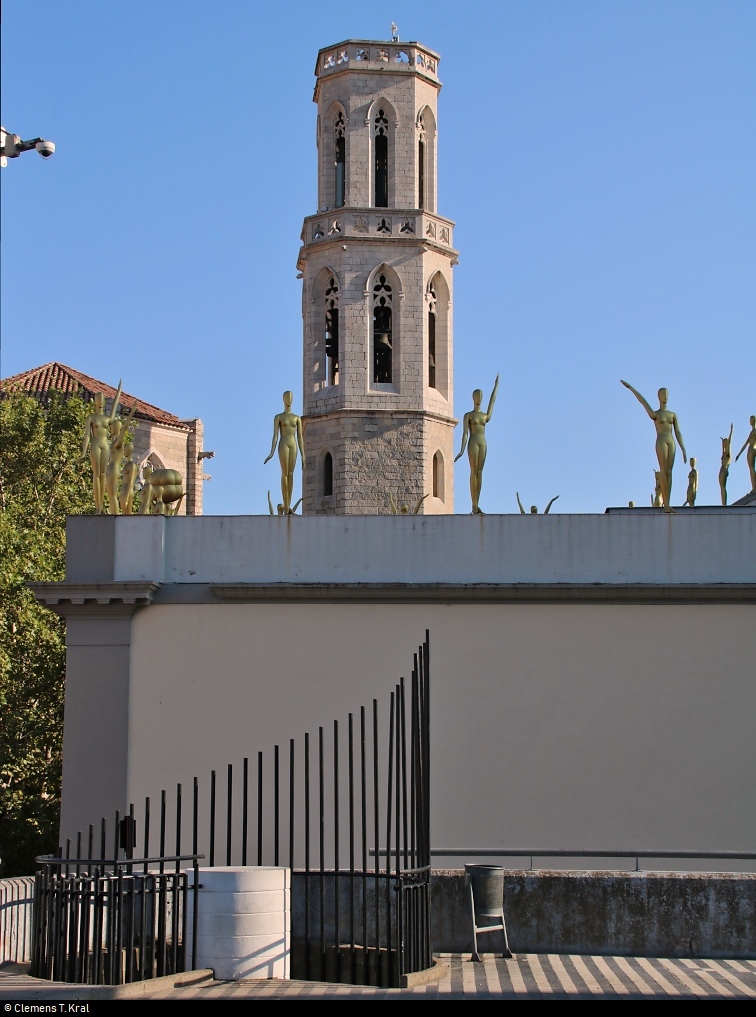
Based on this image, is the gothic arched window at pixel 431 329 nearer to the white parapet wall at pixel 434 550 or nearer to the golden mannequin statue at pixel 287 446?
the golden mannequin statue at pixel 287 446

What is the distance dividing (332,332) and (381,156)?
4.86 metres

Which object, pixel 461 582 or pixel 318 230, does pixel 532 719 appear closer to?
pixel 461 582

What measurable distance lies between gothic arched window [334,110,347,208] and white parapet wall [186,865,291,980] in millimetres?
28876

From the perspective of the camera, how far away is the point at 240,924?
551 inches

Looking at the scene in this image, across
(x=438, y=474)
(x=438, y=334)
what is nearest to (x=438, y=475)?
(x=438, y=474)

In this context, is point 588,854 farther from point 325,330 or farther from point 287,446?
point 325,330

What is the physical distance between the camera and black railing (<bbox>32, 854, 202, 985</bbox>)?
44.2 ft


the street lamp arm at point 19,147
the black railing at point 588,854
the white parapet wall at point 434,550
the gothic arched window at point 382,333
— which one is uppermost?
the gothic arched window at point 382,333

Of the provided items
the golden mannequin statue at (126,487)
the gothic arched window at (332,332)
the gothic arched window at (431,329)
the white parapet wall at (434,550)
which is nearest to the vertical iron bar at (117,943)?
the white parapet wall at (434,550)

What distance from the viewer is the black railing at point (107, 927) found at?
44.2ft

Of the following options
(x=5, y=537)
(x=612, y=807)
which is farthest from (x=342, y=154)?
(x=612, y=807)

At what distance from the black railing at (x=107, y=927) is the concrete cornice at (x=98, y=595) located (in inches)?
289

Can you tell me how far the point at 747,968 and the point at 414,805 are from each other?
4.50 m

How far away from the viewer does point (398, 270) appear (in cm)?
4003
